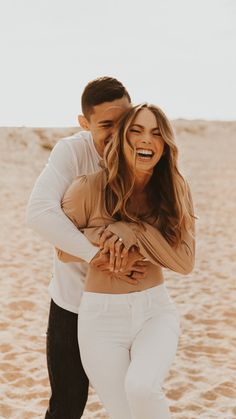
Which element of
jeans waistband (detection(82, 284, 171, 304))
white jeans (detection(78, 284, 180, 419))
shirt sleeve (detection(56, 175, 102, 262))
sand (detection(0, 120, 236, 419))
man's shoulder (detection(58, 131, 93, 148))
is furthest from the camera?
sand (detection(0, 120, 236, 419))

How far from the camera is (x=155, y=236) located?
2199 millimetres

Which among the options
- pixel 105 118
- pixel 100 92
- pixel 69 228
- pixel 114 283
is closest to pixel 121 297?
pixel 114 283

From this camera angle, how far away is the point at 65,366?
2.52 meters

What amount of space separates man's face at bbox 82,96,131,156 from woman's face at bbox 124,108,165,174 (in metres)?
0.22

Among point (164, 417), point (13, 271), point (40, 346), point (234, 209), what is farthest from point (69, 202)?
point (234, 209)

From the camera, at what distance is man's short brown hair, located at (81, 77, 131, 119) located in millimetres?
2363

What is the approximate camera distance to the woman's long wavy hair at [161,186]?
2170mm

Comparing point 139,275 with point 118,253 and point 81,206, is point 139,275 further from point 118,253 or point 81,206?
point 81,206

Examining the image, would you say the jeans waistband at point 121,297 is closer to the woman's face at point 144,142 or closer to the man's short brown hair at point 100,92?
the woman's face at point 144,142

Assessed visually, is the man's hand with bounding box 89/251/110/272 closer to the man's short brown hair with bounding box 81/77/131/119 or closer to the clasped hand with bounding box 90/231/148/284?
the clasped hand with bounding box 90/231/148/284

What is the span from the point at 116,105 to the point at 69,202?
0.44 meters

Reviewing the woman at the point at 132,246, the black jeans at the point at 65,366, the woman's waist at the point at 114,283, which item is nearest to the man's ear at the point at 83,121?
the woman at the point at 132,246

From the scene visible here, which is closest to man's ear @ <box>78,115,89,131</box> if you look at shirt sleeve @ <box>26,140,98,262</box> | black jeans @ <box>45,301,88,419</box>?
shirt sleeve @ <box>26,140,98,262</box>

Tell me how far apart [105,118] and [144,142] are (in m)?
0.30
